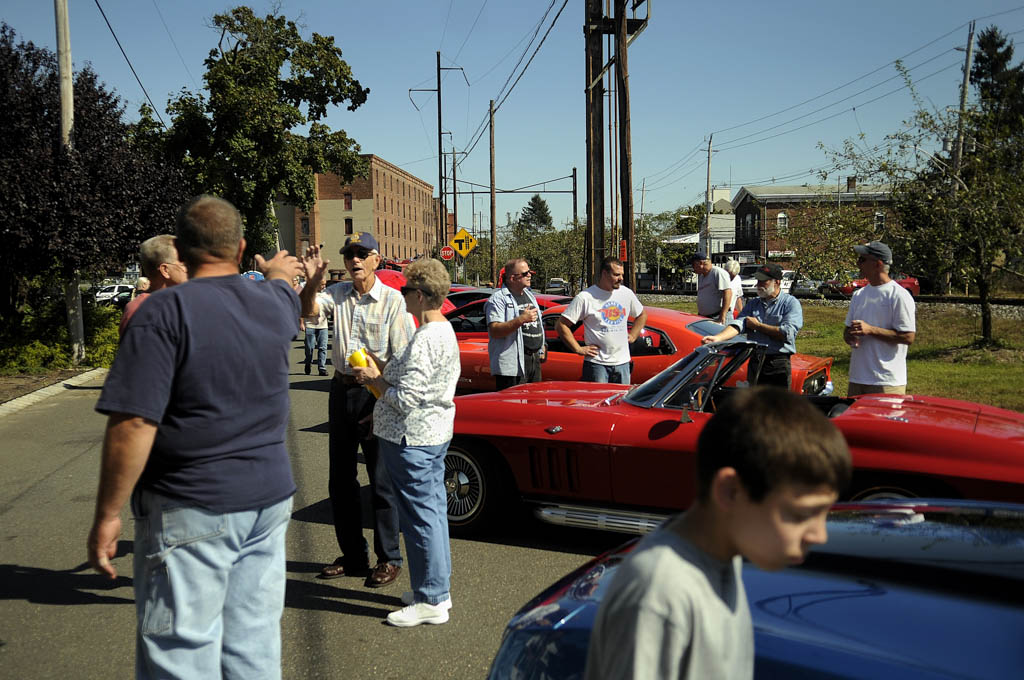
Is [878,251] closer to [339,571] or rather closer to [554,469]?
[554,469]

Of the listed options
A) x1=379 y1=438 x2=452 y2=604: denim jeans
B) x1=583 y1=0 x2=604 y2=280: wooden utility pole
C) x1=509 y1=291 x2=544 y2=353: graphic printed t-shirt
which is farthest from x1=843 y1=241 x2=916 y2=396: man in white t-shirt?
x1=583 y1=0 x2=604 y2=280: wooden utility pole

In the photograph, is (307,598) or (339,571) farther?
(339,571)

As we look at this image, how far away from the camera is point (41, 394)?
13562mm

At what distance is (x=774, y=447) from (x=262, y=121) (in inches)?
1428

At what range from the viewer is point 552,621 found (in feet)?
8.20

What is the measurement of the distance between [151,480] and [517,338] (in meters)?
5.33

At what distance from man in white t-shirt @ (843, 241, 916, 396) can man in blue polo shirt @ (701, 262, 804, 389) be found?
88cm

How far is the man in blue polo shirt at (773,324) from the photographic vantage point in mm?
7484

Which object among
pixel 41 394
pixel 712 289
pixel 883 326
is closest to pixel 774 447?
pixel 883 326

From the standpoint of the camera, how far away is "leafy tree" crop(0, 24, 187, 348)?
15.5 meters

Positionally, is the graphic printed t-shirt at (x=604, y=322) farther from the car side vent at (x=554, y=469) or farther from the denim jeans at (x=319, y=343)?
the denim jeans at (x=319, y=343)

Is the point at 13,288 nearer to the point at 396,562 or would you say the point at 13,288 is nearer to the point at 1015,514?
the point at 396,562

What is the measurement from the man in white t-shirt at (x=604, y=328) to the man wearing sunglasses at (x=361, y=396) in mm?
3137

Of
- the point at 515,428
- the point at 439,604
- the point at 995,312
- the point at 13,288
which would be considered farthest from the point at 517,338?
the point at 995,312
